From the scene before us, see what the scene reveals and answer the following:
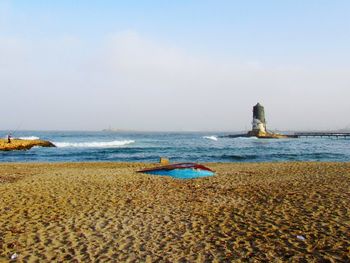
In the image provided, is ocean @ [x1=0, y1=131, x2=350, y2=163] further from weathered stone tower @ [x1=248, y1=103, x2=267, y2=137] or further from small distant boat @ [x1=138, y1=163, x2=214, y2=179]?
weathered stone tower @ [x1=248, y1=103, x2=267, y2=137]

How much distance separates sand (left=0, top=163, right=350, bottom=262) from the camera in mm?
7070

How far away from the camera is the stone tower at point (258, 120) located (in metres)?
102

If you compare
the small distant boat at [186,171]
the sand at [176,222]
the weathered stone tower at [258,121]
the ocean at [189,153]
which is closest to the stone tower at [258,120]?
the weathered stone tower at [258,121]

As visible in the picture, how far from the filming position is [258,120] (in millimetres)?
103188

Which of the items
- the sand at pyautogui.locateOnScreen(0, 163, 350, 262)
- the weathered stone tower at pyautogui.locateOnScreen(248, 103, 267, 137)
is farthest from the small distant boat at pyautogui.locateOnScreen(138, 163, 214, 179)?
the weathered stone tower at pyautogui.locateOnScreen(248, 103, 267, 137)

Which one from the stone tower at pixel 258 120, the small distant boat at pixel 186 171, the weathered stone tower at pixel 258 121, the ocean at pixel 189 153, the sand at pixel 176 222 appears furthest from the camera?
the stone tower at pixel 258 120

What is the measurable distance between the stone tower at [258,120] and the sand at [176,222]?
8849 centimetres

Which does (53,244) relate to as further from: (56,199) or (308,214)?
(308,214)

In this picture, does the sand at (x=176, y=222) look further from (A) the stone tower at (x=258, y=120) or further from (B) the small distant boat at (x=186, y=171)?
(A) the stone tower at (x=258, y=120)

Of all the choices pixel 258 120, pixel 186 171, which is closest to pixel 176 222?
pixel 186 171

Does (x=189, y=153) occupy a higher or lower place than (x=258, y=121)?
lower

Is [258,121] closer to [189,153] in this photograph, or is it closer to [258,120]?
[258,120]

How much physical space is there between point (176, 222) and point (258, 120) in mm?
97124

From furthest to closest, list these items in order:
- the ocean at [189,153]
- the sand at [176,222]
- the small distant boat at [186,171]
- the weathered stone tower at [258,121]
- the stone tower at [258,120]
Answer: the stone tower at [258,120]
the weathered stone tower at [258,121]
the ocean at [189,153]
the small distant boat at [186,171]
the sand at [176,222]
